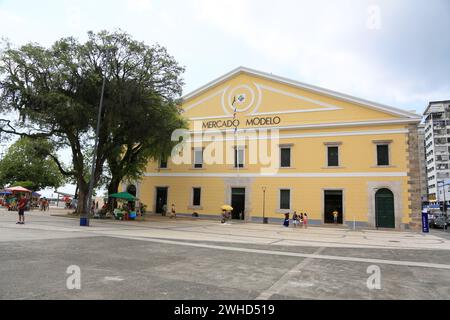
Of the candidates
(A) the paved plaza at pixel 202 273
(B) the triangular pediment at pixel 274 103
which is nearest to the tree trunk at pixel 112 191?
(B) the triangular pediment at pixel 274 103

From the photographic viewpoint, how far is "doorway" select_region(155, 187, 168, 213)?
1466 inches

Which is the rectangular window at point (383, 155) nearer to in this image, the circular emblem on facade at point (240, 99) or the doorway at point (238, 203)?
the circular emblem on facade at point (240, 99)

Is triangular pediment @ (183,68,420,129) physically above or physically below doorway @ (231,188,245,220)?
above

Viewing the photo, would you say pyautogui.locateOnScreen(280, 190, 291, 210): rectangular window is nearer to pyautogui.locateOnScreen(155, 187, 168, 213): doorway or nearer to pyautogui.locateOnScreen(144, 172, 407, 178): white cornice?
pyautogui.locateOnScreen(144, 172, 407, 178): white cornice

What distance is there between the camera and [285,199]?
31578 mm

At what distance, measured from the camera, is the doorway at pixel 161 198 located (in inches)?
1466

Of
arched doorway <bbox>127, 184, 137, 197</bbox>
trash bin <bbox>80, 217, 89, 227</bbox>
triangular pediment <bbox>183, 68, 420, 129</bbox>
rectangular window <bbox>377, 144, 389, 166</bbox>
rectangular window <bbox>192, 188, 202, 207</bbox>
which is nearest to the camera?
trash bin <bbox>80, 217, 89, 227</bbox>

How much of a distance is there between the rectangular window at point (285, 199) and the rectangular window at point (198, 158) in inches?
368

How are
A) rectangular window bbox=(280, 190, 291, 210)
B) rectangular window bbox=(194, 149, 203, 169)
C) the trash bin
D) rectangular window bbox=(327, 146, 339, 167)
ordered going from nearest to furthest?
the trash bin, rectangular window bbox=(327, 146, 339, 167), rectangular window bbox=(280, 190, 291, 210), rectangular window bbox=(194, 149, 203, 169)

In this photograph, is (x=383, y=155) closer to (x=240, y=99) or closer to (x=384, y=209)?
(x=384, y=209)

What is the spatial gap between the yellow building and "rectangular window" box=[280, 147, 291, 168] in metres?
0.10

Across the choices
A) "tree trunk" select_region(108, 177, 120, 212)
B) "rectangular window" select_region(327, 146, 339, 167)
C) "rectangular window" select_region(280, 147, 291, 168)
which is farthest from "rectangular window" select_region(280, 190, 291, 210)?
"tree trunk" select_region(108, 177, 120, 212)
